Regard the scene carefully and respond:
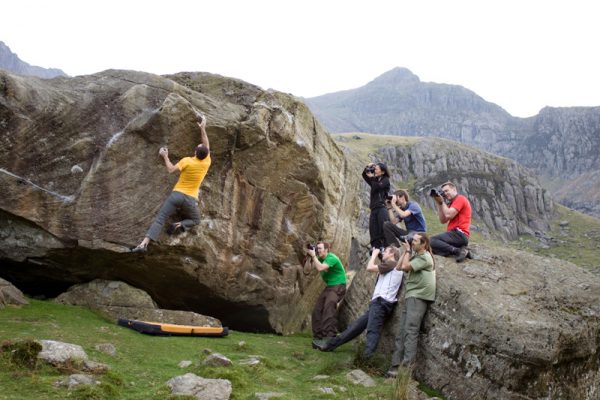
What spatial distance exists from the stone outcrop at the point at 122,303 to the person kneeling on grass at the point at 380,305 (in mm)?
5312

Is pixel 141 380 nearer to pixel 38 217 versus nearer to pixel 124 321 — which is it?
pixel 124 321

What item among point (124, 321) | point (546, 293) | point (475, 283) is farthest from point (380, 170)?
point (124, 321)

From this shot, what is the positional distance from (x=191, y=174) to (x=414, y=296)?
8.32m

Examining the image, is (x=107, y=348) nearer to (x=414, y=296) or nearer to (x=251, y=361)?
(x=251, y=361)

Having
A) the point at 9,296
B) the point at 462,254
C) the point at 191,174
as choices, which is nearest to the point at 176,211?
the point at 191,174

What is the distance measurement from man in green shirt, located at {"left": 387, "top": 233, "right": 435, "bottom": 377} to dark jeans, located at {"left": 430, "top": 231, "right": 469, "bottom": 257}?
7.38 ft

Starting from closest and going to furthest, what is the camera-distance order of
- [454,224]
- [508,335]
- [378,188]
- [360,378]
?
1. [508,335]
2. [360,378]
3. [454,224]
4. [378,188]

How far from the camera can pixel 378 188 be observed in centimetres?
1894

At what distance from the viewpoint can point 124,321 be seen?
15.7 m

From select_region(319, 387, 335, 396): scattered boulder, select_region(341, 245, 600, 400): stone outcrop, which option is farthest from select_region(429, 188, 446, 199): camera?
select_region(319, 387, 335, 396): scattered boulder

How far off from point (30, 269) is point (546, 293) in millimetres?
17137

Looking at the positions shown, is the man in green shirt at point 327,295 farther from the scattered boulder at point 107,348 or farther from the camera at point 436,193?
the scattered boulder at point 107,348

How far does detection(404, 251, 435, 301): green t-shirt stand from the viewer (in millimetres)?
14047

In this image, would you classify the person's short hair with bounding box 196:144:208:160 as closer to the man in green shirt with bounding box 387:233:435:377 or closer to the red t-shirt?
the man in green shirt with bounding box 387:233:435:377
